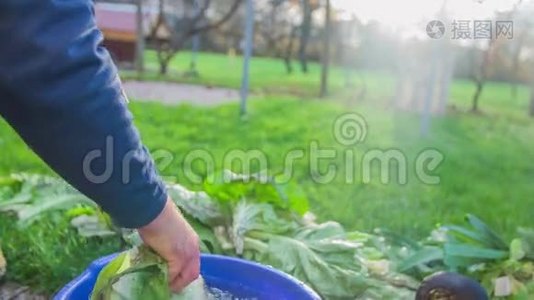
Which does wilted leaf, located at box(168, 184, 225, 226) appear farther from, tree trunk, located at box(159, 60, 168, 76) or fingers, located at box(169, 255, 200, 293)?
tree trunk, located at box(159, 60, 168, 76)

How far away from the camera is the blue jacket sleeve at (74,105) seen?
82 centimetres

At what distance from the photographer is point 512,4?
3342 mm

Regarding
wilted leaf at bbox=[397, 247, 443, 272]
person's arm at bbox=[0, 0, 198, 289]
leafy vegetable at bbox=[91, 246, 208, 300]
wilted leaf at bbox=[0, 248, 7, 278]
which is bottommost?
wilted leaf at bbox=[0, 248, 7, 278]

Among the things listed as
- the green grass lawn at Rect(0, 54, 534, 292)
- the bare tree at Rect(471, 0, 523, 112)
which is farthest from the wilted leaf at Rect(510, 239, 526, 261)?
the bare tree at Rect(471, 0, 523, 112)

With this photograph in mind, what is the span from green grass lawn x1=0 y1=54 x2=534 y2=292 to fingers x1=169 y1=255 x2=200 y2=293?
0.83 meters

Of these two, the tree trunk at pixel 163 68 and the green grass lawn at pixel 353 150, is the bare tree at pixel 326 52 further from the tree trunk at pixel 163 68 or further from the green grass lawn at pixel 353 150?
the tree trunk at pixel 163 68

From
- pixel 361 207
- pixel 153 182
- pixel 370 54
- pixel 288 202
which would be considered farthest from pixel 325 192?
pixel 370 54

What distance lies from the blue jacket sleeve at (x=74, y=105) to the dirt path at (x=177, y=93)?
3402mm

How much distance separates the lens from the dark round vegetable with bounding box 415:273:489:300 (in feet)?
5.22

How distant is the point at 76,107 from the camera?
0.85m

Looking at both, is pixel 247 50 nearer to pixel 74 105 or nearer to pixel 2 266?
pixel 2 266

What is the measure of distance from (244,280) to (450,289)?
1.38 feet

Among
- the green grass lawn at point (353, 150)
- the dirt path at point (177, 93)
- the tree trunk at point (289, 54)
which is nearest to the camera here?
the green grass lawn at point (353, 150)

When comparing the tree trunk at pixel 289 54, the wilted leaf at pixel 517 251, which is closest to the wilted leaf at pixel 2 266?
the wilted leaf at pixel 517 251
